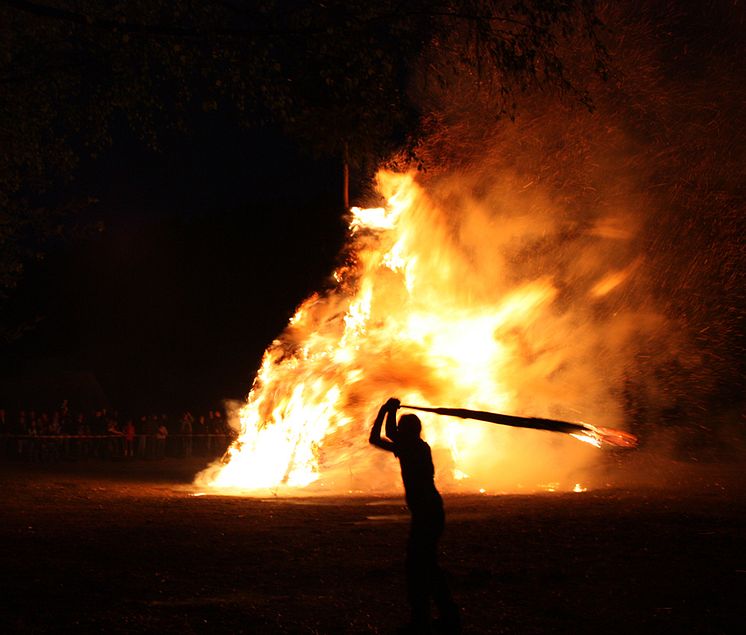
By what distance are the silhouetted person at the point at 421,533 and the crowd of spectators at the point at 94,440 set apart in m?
21.6

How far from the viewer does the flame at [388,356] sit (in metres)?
17.7

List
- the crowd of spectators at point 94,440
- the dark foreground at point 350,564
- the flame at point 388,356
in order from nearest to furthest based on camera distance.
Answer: the dark foreground at point 350,564 < the flame at point 388,356 < the crowd of spectators at point 94,440

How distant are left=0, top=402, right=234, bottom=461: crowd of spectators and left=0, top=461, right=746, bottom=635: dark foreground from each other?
11375 mm

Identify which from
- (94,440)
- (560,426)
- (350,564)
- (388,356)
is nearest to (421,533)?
(560,426)

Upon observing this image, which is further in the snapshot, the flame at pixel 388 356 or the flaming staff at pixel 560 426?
the flame at pixel 388 356

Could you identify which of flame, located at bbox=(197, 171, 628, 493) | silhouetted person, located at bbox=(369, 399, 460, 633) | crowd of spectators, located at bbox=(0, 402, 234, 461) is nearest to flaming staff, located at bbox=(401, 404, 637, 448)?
silhouetted person, located at bbox=(369, 399, 460, 633)

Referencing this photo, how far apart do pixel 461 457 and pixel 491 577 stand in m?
12.4

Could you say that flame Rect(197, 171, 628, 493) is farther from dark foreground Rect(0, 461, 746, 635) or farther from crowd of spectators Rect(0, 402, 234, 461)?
crowd of spectators Rect(0, 402, 234, 461)

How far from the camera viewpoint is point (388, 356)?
57.5 feet

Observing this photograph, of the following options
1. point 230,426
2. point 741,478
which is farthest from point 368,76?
point 230,426

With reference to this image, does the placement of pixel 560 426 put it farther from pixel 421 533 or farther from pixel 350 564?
pixel 350 564

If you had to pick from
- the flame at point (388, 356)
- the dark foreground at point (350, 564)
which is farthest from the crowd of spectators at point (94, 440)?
the dark foreground at point (350, 564)

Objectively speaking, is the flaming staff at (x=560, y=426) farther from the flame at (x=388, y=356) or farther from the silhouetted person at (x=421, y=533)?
the flame at (x=388, y=356)

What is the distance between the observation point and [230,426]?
33.4 meters
